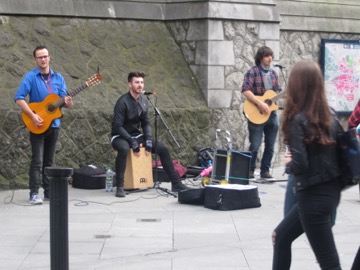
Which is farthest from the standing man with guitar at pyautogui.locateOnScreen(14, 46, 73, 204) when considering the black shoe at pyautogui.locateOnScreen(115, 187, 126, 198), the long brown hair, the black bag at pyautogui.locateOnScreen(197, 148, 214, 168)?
the long brown hair

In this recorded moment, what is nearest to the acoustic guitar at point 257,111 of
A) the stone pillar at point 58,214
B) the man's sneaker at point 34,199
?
the man's sneaker at point 34,199

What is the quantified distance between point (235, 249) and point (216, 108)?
560 cm

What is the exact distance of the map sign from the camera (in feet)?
52.2

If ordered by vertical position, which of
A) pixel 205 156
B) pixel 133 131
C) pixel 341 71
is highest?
pixel 341 71

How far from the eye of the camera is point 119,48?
43.1 ft

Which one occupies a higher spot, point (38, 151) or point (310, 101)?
point (310, 101)

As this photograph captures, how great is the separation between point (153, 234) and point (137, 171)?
8.34ft

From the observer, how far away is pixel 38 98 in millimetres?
9922

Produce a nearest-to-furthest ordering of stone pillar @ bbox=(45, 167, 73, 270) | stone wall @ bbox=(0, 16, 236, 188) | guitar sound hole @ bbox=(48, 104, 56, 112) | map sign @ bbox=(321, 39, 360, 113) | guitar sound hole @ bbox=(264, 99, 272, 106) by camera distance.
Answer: stone pillar @ bbox=(45, 167, 73, 270), guitar sound hole @ bbox=(48, 104, 56, 112), stone wall @ bbox=(0, 16, 236, 188), guitar sound hole @ bbox=(264, 99, 272, 106), map sign @ bbox=(321, 39, 360, 113)

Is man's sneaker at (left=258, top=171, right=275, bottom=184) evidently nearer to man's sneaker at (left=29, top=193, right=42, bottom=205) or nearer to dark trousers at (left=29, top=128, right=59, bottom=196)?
dark trousers at (left=29, top=128, right=59, bottom=196)

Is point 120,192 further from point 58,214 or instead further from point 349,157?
point 349,157

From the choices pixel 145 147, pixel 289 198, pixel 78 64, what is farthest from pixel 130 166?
pixel 289 198

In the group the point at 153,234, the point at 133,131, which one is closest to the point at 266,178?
the point at 133,131

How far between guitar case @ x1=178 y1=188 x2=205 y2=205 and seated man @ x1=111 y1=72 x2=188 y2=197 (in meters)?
0.76
